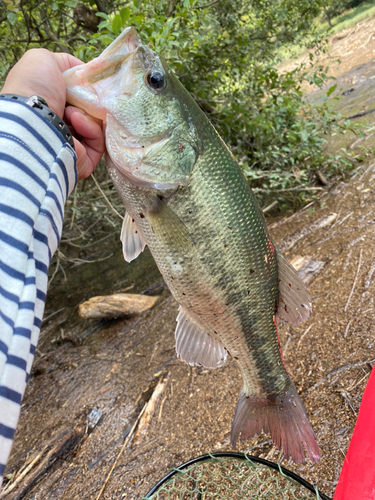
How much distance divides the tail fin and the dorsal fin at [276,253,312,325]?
0.43 m

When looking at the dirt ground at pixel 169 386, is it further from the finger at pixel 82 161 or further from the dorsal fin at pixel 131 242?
the finger at pixel 82 161

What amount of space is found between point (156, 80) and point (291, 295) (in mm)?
1209

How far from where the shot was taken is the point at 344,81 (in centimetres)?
1059

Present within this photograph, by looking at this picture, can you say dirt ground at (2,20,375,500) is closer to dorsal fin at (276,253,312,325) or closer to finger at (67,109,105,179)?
dorsal fin at (276,253,312,325)

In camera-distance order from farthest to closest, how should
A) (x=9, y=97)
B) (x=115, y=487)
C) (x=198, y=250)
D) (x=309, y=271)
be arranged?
(x=309, y=271) < (x=115, y=487) < (x=198, y=250) < (x=9, y=97)

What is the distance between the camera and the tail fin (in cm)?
168

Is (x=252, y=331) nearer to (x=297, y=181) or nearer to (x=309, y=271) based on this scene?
(x=309, y=271)

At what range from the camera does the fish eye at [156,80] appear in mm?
1377

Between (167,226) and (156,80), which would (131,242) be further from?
(156,80)

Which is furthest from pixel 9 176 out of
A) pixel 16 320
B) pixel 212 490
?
pixel 212 490

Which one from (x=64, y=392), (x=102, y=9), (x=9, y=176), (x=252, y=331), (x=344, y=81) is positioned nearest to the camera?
(x=9, y=176)

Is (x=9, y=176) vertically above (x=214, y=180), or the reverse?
(x=9, y=176)

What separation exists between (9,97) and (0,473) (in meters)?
1.14

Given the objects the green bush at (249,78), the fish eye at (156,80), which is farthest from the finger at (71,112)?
the green bush at (249,78)
